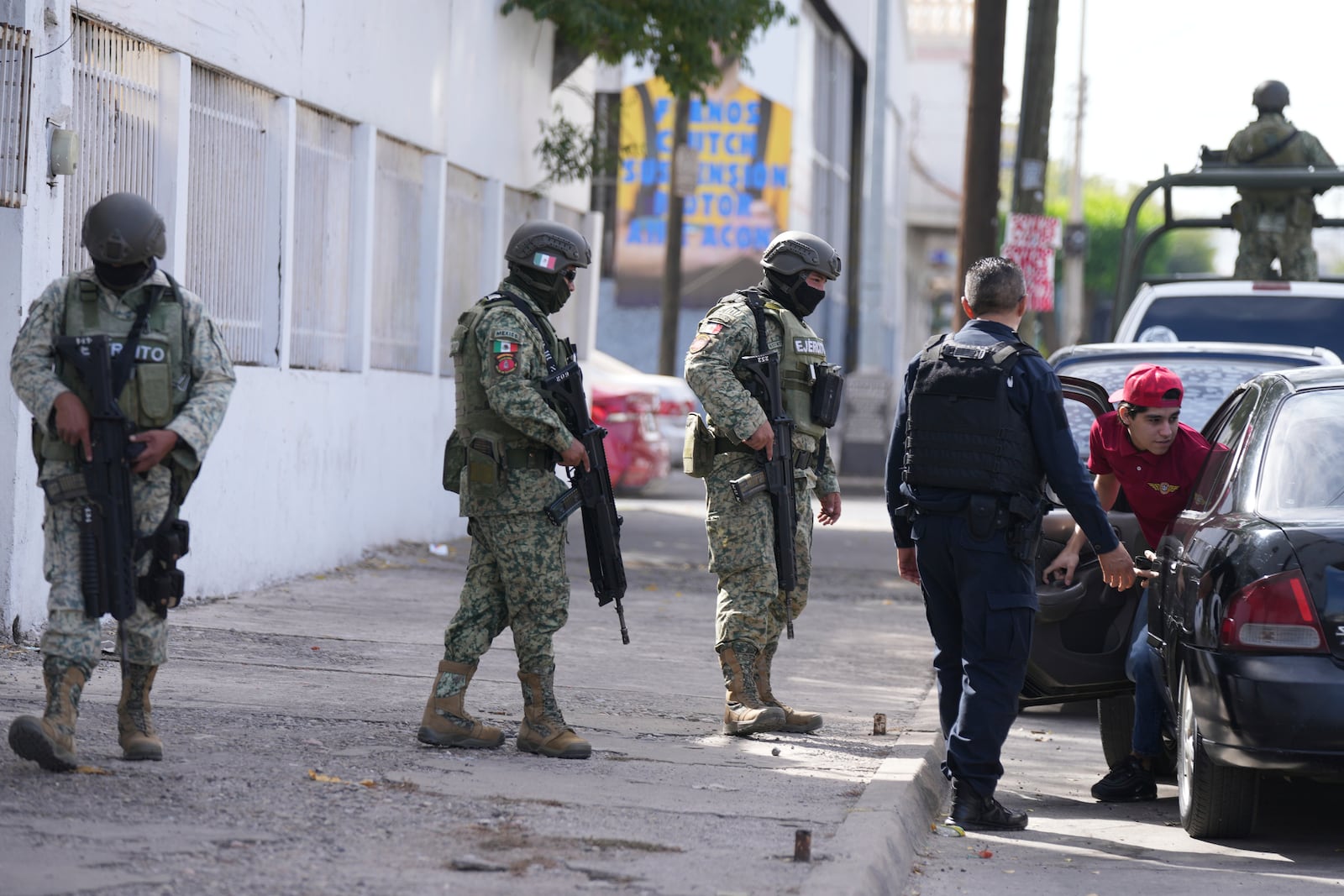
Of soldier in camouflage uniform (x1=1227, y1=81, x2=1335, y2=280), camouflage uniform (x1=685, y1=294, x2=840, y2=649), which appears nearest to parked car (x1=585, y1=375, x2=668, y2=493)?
soldier in camouflage uniform (x1=1227, y1=81, x2=1335, y2=280)

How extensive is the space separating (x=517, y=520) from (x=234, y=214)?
17.4ft

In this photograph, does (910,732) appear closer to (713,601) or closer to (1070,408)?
(1070,408)

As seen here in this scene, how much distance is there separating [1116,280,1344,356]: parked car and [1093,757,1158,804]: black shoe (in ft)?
15.7

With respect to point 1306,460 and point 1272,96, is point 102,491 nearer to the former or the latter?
point 1306,460

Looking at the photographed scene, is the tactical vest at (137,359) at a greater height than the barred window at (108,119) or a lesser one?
lesser

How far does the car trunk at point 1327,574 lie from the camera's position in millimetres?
5438

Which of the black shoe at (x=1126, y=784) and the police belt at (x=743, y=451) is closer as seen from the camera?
the black shoe at (x=1126, y=784)

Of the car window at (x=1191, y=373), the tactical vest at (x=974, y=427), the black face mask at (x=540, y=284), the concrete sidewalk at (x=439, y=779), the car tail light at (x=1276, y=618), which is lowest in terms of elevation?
the concrete sidewalk at (x=439, y=779)

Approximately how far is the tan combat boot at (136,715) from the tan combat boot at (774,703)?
2481 millimetres

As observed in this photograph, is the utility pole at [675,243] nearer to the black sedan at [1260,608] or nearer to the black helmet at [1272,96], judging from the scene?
the black helmet at [1272,96]

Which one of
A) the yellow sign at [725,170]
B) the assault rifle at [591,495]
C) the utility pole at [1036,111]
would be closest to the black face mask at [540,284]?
the assault rifle at [591,495]

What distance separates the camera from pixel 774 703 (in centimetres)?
742

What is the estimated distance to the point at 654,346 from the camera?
120 ft

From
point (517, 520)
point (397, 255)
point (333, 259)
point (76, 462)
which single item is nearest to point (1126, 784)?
point (517, 520)
